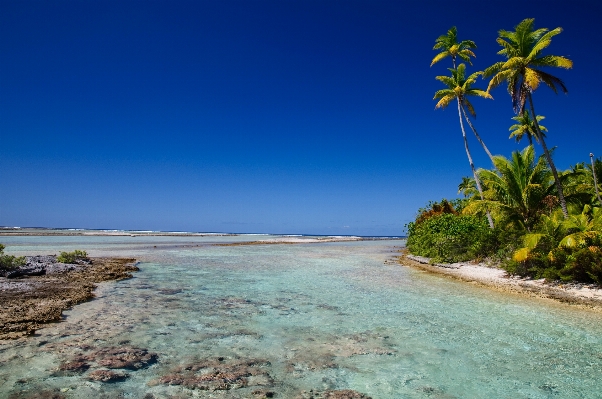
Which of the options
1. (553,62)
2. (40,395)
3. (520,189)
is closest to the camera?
(40,395)

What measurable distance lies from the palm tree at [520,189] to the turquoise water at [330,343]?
7232mm

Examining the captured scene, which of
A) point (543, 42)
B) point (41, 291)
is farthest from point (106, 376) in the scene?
point (543, 42)

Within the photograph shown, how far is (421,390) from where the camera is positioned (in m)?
3.94

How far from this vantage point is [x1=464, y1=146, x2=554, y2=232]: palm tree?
14945 millimetres

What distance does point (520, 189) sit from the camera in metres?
15.0

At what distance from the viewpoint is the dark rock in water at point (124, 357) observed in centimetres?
438

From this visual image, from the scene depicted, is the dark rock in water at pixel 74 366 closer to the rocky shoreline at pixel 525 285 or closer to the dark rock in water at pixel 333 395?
the dark rock in water at pixel 333 395

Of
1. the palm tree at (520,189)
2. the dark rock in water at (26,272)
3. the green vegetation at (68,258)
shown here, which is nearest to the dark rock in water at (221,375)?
the dark rock in water at (26,272)

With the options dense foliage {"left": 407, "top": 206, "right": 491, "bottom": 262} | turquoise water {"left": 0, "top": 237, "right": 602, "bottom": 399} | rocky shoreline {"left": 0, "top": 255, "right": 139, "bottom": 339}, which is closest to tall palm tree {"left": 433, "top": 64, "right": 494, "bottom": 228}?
dense foliage {"left": 407, "top": 206, "right": 491, "bottom": 262}

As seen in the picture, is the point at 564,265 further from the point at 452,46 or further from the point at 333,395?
the point at 452,46

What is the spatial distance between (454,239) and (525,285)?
21.3 feet

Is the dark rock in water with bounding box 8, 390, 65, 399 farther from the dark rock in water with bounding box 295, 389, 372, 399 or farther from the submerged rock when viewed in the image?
the dark rock in water with bounding box 295, 389, 372, 399

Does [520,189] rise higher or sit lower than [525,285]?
higher

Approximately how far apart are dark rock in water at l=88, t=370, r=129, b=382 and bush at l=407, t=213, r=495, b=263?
14.5m
